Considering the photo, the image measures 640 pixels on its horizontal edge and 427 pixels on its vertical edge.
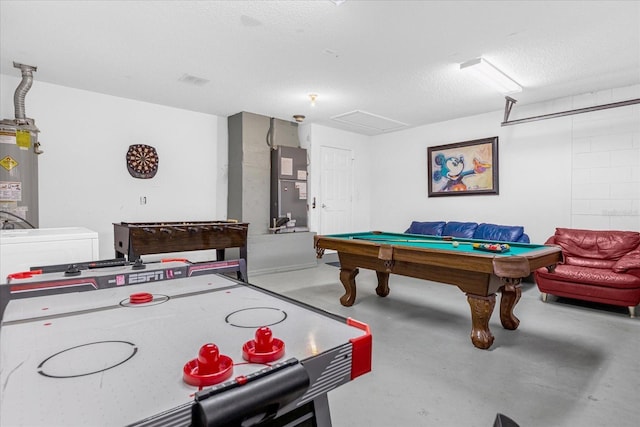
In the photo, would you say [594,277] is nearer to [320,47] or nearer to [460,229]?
[460,229]

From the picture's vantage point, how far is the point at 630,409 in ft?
6.14

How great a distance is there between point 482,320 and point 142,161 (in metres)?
5.00

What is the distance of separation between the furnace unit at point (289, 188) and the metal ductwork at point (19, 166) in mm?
3364

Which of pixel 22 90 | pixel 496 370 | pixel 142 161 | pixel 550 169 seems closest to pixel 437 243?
pixel 496 370

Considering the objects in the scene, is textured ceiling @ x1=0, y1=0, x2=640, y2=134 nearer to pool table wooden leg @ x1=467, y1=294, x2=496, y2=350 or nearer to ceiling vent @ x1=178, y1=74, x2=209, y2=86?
ceiling vent @ x1=178, y1=74, x2=209, y2=86

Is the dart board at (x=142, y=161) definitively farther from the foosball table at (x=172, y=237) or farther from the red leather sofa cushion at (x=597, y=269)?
the red leather sofa cushion at (x=597, y=269)

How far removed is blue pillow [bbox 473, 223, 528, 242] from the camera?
4.93 metres

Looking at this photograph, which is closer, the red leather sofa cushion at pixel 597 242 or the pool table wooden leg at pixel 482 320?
the pool table wooden leg at pixel 482 320

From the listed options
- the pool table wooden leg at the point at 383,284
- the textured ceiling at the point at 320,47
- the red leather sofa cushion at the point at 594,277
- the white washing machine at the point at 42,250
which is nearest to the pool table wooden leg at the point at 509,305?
the red leather sofa cushion at the point at 594,277

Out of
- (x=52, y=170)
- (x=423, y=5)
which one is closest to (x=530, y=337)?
(x=423, y=5)

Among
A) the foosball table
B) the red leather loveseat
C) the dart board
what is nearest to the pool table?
the red leather loveseat

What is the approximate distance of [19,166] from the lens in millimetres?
3713

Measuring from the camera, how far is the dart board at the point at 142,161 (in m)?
4.96

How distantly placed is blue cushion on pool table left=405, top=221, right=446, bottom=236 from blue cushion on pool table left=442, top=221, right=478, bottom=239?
104 mm
